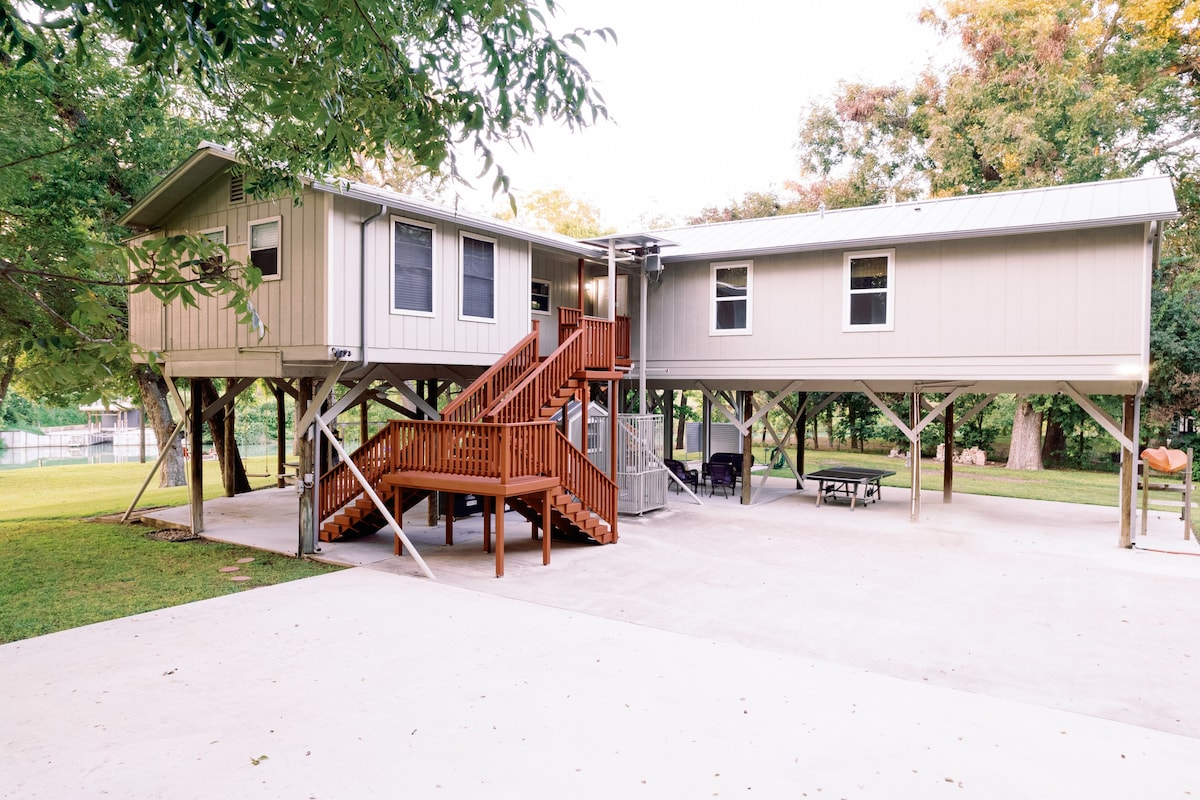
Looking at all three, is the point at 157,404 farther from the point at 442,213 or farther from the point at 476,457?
the point at 476,457

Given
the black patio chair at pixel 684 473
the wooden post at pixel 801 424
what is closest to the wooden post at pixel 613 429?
the black patio chair at pixel 684 473

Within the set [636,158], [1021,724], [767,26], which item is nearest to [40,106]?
[1021,724]

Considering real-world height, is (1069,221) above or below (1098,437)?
above

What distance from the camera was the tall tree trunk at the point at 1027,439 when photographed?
25.9 meters

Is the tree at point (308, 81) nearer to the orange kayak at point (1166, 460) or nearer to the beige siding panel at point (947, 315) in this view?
the beige siding panel at point (947, 315)

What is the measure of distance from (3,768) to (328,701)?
1.97 m

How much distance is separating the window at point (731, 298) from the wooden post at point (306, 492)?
845 centimetres

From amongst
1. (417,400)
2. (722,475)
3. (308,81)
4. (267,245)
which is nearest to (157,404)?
A: (417,400)

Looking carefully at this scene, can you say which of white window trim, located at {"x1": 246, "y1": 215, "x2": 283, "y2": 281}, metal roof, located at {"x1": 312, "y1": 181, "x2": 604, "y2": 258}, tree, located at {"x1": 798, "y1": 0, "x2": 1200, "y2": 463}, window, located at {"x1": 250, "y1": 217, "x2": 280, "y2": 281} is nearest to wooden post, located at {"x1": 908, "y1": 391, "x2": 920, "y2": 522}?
metal roof, located at {"x1": 312, "y1": 181, "x2": 604, "y2": 258}

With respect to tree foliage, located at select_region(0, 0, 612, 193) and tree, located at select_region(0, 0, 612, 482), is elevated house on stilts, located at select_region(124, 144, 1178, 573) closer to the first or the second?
tree, located at select_region(0, 0, 612, 482)

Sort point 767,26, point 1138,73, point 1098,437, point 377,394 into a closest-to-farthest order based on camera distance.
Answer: point 377,394 → point 1138,73 → point 1098,437 → point 767,26

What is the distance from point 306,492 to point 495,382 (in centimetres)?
332

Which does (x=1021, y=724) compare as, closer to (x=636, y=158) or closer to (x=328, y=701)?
(x=328, y=701)

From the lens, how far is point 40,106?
472 inches
